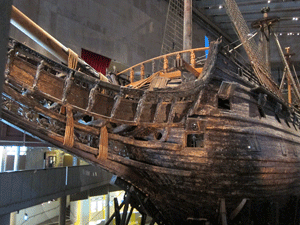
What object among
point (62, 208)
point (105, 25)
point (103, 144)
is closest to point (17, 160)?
point (62, 208)

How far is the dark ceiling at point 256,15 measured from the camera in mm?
14750

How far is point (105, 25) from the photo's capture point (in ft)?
33.3

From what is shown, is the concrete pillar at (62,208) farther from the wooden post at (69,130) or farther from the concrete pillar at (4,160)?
the wooden post at (69,130)

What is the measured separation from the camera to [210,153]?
3416 millimetres

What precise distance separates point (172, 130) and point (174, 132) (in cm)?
4

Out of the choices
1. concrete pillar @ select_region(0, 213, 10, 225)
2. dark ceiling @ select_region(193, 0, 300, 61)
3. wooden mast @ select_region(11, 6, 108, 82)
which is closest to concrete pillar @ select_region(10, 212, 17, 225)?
concrete pillar @ select_region(0, 213, 10, 225)

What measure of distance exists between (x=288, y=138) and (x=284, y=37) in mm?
17216

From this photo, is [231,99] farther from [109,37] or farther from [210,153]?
[109,37]

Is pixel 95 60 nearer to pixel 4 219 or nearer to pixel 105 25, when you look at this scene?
pixel 105 25

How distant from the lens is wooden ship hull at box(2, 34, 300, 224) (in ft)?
9.85

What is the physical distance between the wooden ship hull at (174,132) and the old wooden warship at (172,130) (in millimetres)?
13

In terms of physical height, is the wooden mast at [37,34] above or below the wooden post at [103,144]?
above

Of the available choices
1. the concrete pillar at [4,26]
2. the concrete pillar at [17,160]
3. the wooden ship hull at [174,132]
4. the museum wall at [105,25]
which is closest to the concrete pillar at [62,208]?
the concrete pillar at [17,160]

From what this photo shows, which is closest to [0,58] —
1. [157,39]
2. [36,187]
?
[36,187]
